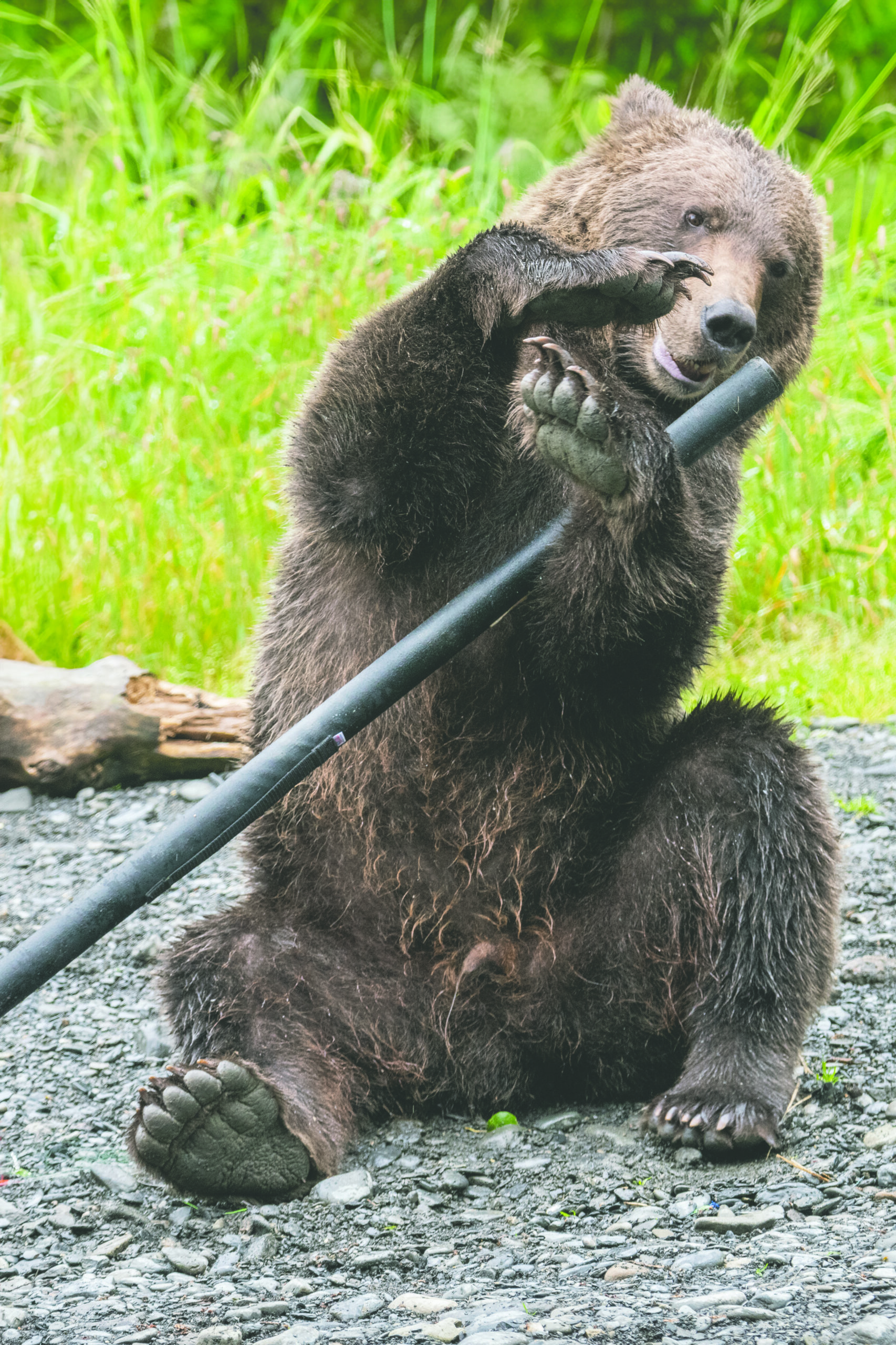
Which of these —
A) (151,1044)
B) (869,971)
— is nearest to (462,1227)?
(151,1044)

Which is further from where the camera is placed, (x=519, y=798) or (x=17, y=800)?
(x=17, y=800)

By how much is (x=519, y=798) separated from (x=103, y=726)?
221cm

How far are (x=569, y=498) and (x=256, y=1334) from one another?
5.54ft

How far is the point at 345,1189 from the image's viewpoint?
267cm

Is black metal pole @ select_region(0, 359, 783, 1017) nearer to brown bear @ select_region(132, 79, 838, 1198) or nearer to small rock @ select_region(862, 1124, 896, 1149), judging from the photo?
brown bear @ select_region(132, 79, 838, 1198)

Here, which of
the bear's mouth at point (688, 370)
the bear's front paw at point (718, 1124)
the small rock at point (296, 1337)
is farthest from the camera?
the bear's mouth at point (688, 370)

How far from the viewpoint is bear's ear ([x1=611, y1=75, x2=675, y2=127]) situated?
3811mm

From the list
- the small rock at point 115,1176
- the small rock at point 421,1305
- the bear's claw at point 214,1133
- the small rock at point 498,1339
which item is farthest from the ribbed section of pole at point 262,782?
the small rock at point 498,1339

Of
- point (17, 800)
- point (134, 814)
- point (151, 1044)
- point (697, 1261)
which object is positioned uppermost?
point (697, 1261)

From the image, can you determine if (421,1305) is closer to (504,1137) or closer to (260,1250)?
(260,1250)

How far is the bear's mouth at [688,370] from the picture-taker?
3119 mm

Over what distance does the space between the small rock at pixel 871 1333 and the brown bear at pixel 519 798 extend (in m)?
0.82

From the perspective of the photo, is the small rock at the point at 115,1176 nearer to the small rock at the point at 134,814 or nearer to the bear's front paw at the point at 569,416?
the bear's front paw at the point at 569,416

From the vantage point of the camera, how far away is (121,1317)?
214 cm
